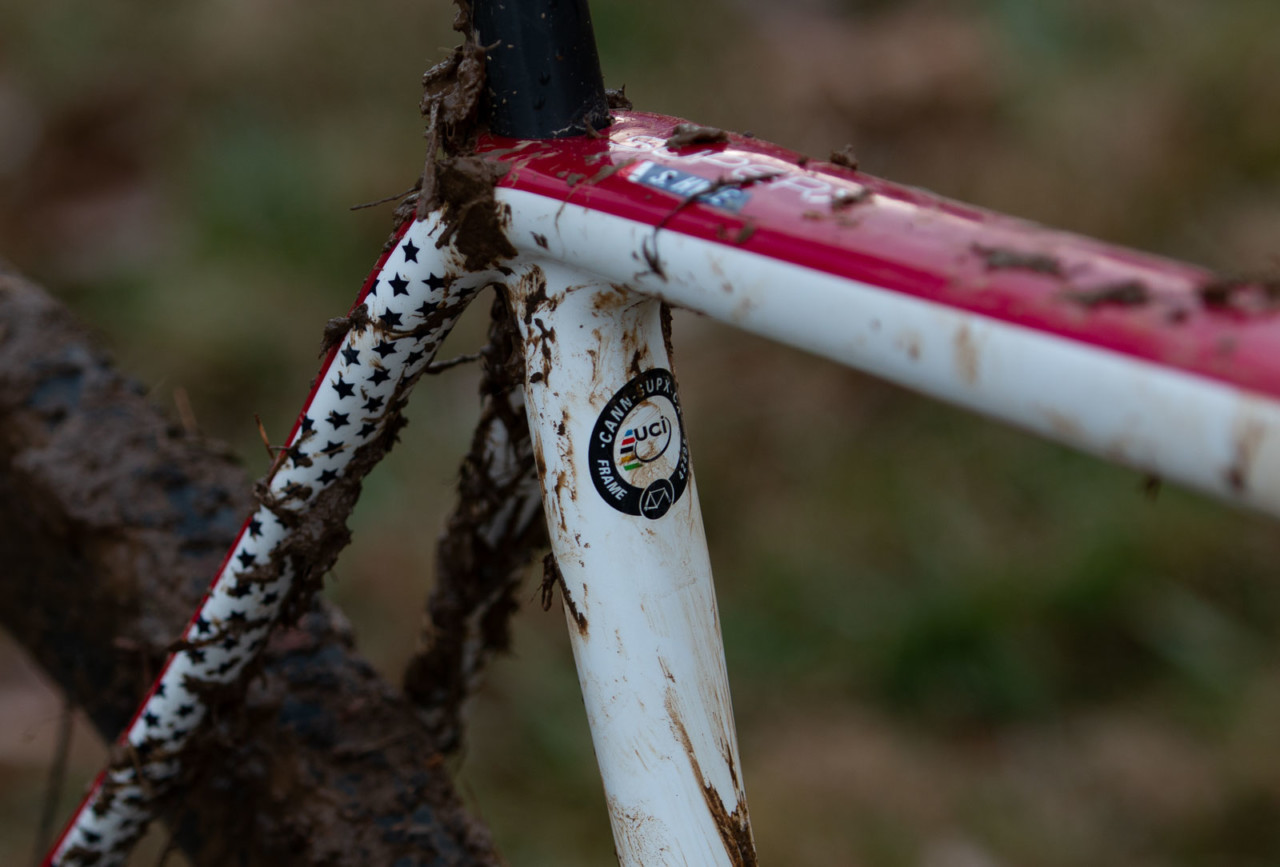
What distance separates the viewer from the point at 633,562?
57 cm

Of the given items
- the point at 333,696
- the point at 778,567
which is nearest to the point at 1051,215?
the point at 778,567

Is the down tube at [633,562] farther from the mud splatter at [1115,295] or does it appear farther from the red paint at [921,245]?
the mud splatter at [1115,295]

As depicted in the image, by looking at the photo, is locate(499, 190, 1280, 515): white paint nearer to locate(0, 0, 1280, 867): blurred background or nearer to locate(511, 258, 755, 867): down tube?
locate(511, 258, 755, 867): down tube

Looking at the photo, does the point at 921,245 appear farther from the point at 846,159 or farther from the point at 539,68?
the point at 539,68

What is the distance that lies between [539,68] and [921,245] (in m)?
0.25

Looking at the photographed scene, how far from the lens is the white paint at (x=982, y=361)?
0.33 metres

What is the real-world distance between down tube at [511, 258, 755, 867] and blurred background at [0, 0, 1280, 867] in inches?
22.5

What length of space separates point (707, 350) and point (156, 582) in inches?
55.4

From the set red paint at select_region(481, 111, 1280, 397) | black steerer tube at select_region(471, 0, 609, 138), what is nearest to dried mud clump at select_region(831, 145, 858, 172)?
red paint at select_region(481, 111, 1280, 397)

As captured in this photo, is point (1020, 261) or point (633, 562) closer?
point (1020, 261)

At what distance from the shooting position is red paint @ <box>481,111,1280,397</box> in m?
0.34

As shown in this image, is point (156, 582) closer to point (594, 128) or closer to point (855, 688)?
point (594, 128)

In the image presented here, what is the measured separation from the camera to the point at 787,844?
1.44 meters

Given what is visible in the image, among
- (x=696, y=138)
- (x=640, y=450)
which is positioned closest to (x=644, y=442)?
(x=640, y=450)
